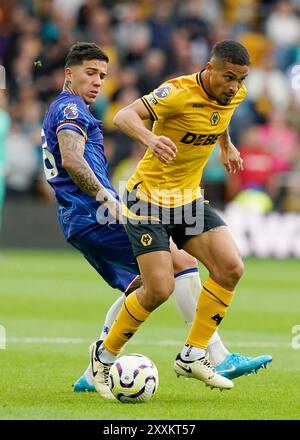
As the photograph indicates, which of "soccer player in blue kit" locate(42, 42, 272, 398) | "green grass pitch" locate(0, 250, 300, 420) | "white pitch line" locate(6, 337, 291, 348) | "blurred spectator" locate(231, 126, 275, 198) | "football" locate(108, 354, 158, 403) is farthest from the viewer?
"blurred spectator" locate(231, 126, 275, 198)

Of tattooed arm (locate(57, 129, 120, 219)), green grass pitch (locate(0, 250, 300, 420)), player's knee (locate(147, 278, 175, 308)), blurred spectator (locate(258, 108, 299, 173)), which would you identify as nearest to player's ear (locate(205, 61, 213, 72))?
tattooed arm (locate(57, 129, 120, 219))

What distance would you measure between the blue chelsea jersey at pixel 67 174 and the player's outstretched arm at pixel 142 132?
1.76 ft

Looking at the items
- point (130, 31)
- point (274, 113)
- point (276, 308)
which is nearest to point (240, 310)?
point (276, 308)

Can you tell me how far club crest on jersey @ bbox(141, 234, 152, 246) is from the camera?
7340 mm

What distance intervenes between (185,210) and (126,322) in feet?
2.90

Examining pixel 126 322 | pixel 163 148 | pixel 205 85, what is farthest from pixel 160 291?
pixel 205 85

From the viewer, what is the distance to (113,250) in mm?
7840

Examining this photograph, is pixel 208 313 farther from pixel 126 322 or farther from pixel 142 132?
pixel 142 132

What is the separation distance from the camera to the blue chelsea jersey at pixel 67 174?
7770mm

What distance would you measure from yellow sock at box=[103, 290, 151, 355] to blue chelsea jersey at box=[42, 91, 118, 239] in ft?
2.48

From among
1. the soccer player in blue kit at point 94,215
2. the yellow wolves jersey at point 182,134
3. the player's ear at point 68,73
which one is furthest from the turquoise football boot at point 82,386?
the player's ear at point 68,73

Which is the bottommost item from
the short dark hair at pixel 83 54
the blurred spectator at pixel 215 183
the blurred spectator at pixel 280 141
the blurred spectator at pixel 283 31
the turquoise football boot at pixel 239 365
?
the blurred spectator at pixel 215 183

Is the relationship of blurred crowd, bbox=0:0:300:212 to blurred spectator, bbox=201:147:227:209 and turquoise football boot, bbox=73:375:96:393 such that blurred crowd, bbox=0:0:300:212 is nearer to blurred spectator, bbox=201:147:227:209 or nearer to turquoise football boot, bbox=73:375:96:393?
blurred spectator, bbox=201:147:227:209

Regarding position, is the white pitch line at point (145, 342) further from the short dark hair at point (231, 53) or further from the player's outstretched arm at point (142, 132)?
the short dark hair at point (231, 53)
